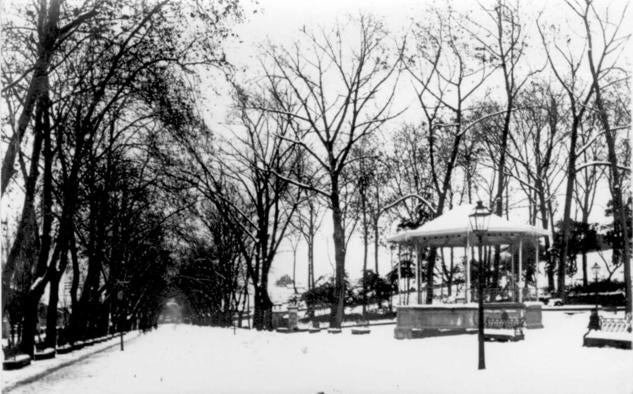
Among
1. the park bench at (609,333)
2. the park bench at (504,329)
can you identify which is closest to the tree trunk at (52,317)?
the park bench at (504,329)

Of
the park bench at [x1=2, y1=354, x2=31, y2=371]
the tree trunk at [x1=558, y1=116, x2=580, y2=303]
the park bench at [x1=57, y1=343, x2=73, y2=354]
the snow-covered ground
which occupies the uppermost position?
the tree trunk at [x1=558, y1=116, x2=580, y2=303]

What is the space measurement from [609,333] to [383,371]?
6.32 metres

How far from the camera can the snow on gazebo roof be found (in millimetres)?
23703

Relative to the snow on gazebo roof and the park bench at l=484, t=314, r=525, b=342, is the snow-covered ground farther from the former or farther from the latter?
the snow on gazebo roof

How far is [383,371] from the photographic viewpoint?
14.8 m

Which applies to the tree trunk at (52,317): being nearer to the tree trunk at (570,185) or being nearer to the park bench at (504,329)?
the park bench at (504,329)

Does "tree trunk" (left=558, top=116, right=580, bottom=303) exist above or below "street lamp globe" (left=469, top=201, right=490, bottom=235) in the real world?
above

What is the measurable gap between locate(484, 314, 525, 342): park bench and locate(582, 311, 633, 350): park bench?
2.04m

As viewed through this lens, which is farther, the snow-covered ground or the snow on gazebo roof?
the snow on gazebo roof

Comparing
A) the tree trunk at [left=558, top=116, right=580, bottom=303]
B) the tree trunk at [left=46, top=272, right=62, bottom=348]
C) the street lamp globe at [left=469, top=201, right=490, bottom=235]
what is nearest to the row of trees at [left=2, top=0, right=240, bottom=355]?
the tree trunk at [left=46, top=272, right=62, bottom=348]

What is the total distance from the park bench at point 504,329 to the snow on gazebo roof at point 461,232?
2.94m

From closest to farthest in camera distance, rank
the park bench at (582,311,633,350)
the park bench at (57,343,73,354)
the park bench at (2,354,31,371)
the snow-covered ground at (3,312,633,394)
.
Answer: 1. the snow-covered ground at (3,312,633,394)
2. the park bench at (582,311,633,350)
3. the park bench at (2,354,31,371)
4. the park bench at (57,343,73,354)

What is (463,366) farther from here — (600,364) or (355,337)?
(355,337)

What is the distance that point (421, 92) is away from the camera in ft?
117
